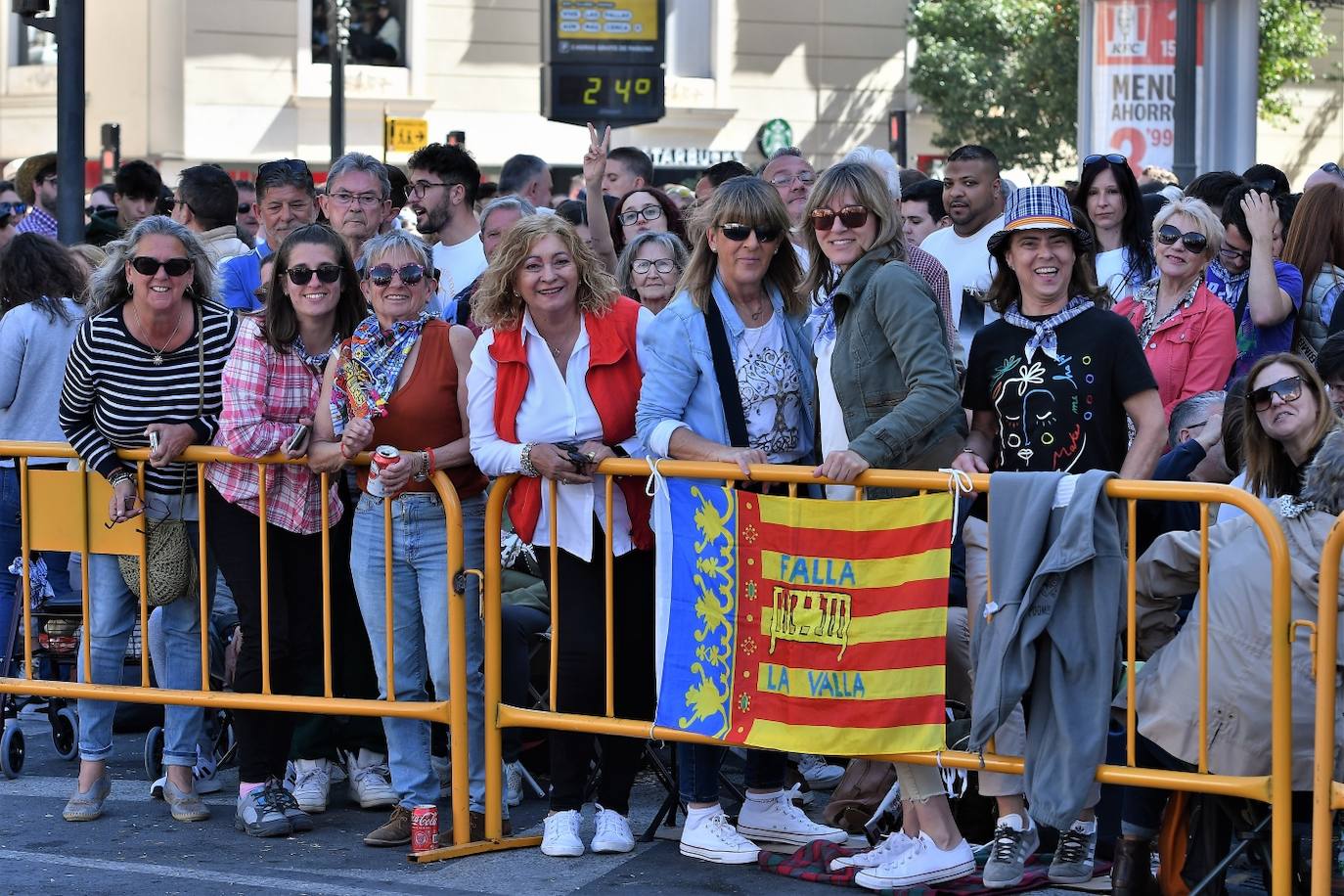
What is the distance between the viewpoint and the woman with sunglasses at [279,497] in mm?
6609

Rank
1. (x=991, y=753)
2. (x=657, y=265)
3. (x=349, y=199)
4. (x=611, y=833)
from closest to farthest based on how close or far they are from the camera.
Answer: (x=991, y=753)
(x=611, y=833)
(x=657, y=265)
(x=349, y=199)

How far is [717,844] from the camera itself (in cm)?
623

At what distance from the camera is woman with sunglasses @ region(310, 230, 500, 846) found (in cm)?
647

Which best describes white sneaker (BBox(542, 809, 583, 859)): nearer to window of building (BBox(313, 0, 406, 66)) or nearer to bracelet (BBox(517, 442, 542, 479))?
bracelet (BBox(517, 442, 542, 479))

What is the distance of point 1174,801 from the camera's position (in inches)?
222

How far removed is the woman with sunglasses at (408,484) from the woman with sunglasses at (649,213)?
2.49 metres

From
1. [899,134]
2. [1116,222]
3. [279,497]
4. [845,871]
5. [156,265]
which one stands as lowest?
[845,871]

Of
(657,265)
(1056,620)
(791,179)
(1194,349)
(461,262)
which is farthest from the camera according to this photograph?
(791,179)

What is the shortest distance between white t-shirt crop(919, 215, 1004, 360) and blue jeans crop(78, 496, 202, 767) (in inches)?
134

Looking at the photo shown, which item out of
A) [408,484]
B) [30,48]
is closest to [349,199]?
[408,484]

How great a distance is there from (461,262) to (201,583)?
233cm

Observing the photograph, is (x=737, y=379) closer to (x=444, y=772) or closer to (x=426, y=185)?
(x=444, y=772)

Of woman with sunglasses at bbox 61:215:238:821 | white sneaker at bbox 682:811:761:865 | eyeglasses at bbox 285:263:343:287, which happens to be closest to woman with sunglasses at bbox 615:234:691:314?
eyeglasses at bbox 285:263:343:287

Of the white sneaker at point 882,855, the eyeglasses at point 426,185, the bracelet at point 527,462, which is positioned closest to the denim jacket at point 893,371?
the bracelet at point 527,462
